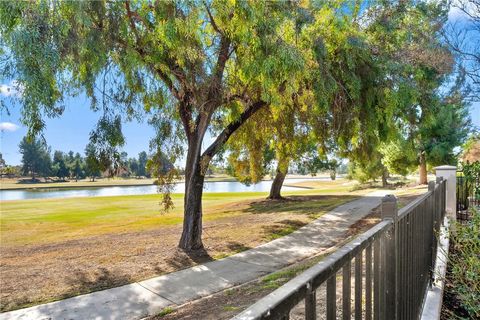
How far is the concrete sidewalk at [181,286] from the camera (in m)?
4.99

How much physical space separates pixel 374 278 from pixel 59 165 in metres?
52.2

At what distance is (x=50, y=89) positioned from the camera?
4816 mm

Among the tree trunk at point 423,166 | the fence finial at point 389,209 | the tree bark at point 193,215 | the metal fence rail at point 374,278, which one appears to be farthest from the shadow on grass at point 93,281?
the tree trunk at point 423,166

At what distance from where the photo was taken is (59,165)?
47.5m

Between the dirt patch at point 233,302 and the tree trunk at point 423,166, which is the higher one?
the tree trunk at point 423,166

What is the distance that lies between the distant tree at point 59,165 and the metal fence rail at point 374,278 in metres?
48.6

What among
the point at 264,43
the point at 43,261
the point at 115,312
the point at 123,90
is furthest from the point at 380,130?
the point at 43,261

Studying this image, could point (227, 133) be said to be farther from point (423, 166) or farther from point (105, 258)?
point (423, 166)

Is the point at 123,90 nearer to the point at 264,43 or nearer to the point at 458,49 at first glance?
the point at 264,43

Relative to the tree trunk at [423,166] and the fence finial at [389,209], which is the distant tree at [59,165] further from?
the fence finial at [389,209]

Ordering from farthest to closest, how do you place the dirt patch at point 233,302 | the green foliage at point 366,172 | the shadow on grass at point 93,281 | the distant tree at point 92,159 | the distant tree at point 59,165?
the distant tree at point 59,165 < the green foliage at point 366,172 < the distant tree at point 92,159 < the shadow on grass at point 93,281 < the dirt patch at point 233,302

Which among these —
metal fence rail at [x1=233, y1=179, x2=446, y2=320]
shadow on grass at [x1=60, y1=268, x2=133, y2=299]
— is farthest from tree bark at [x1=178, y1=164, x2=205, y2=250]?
metal fence rail at [x1=233, y1=179, x2=446, y2=320]

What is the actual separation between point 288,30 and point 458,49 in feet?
21.2

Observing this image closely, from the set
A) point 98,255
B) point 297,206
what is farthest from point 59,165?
point 98,255
